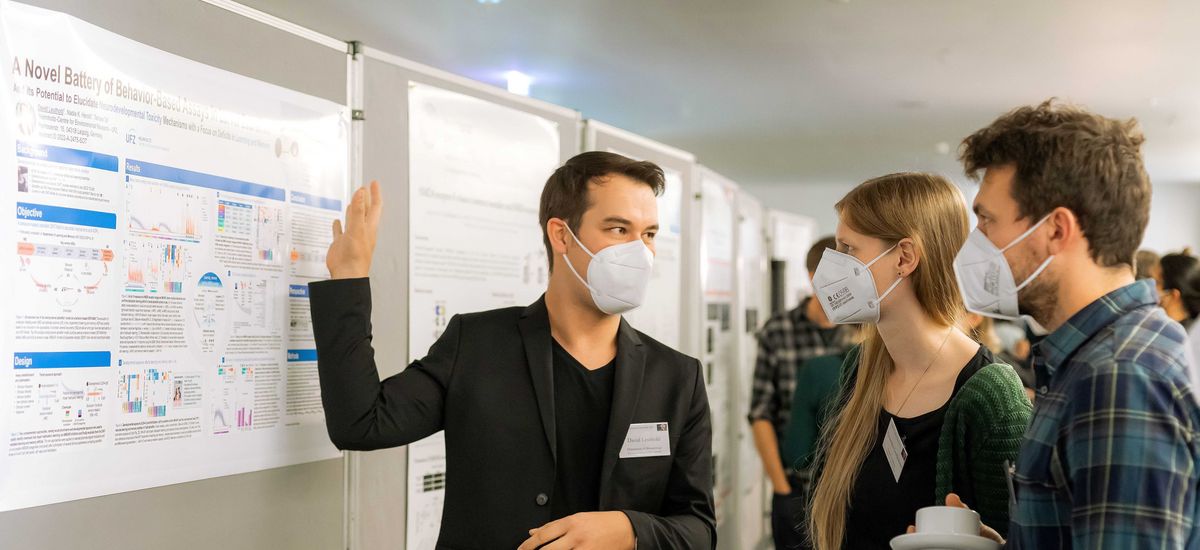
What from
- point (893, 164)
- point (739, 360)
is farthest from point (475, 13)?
point (893, 164)

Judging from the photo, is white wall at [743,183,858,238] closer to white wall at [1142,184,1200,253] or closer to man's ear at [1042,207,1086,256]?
white wall at [1142,184,1200,253]

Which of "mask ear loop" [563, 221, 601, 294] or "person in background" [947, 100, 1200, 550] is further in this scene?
"mask ear loop" [563, 221, 601, 294]

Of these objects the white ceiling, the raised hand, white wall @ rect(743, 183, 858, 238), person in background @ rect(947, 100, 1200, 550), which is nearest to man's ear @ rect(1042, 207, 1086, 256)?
person in background @ rect(947, 100, 1200, 550)

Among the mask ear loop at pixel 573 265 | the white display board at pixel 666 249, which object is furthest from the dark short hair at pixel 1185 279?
the mask ear loop at pixel 573 265

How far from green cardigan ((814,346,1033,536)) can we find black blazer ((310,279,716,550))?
553 mm

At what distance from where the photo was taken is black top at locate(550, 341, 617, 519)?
1947 millimetres

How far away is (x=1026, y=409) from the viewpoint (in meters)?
1.73

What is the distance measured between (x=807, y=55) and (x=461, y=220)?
4958 millimetres

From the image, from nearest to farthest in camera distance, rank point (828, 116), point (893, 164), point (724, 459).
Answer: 1. point (724, 459)
2. point (828, 116)
3. point (893, 164)

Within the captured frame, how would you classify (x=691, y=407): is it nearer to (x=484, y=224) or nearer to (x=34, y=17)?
(x=484, y=224)

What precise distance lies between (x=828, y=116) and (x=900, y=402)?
7711 mm

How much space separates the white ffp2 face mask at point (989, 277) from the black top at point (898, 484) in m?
0.36

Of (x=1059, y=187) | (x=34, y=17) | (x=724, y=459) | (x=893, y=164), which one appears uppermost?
(x=893, y=164)

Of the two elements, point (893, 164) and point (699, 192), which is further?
point (893, 164)
